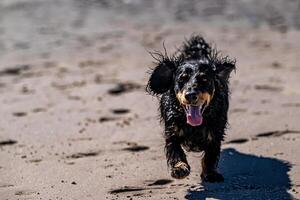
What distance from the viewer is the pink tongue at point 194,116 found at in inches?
206

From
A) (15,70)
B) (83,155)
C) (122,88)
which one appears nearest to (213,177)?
(83,155)

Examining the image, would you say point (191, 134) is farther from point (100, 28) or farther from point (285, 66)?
point (100, 28)

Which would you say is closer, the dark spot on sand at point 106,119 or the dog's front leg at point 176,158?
the dog's front leg at point 176,158

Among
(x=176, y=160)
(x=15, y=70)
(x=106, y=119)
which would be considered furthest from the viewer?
(x=15, y=70)

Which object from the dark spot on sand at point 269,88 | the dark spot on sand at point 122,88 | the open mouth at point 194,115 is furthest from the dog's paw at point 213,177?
the dark spot on sand at point 122,88

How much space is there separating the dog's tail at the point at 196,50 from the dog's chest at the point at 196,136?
92cm

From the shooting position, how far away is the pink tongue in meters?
5.23

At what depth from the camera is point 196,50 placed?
6582 millimetres

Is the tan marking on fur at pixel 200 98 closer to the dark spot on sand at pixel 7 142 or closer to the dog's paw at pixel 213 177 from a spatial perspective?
the dog's paw at pixel 213 177

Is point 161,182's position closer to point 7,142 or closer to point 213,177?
point 213,177

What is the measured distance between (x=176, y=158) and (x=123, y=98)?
333 centimetres

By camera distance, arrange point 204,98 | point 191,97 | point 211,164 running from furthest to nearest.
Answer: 1. point 211,164
2. point 204,98
3. point 191,97

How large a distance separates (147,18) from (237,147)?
8667 millimetres

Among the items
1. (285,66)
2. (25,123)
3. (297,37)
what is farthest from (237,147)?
(297,37)
